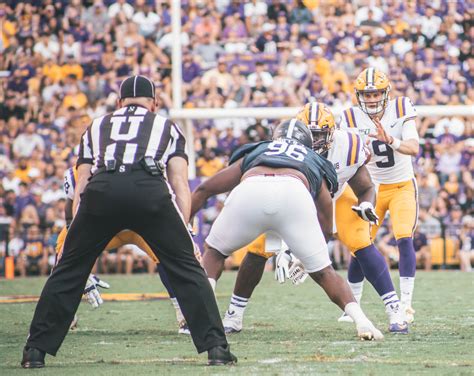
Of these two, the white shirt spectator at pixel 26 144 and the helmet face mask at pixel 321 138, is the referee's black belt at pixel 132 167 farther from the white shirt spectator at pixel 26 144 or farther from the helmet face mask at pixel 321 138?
the white shirt spectator at pixel 26 144

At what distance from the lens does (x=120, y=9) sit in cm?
1711

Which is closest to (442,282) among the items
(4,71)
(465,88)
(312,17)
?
(465,88)

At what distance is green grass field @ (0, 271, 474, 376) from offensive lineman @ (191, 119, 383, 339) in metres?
0.45

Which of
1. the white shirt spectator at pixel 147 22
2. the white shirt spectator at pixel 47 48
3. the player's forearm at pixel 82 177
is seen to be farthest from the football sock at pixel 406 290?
the white shirt spectator at pixel 47 48

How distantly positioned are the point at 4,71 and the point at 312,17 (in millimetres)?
4996

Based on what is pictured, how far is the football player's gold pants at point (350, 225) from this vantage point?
7352 millimetres

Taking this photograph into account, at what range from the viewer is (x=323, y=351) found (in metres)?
6.07

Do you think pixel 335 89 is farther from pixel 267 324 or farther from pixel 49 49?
pixel 267 324

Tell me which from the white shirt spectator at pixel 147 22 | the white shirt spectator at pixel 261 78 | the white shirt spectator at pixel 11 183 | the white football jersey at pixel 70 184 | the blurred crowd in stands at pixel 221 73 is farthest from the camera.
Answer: the white shirt spectator at pixel 147 22

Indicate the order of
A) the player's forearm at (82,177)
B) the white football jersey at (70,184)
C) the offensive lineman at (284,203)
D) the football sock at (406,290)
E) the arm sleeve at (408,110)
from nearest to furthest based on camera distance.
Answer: the player's forearm at (82,177) → the offensive lineman at (284,203) → the white football jersey at (70,184) → the football sock at (406,290) → the arm sleeve at (408,110)

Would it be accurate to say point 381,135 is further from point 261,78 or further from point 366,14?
point 366,14

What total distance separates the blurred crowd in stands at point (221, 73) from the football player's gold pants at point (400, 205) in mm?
6428

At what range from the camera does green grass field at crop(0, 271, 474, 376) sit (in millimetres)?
5426

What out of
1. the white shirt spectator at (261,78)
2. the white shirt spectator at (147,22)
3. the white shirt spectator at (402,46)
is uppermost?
the white shirt spectator at (147,22)
